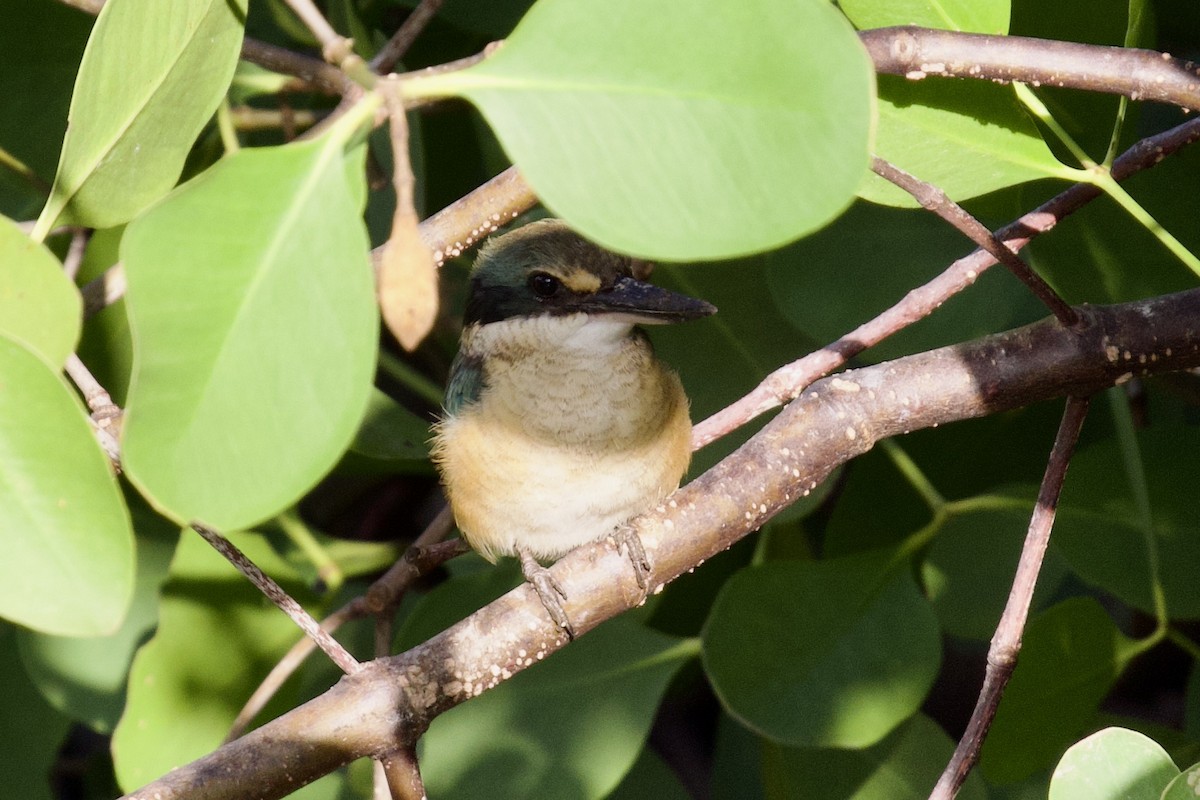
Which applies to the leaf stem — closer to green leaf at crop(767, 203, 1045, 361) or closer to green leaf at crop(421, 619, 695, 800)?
green leaf at crop(421, 619, 695, 800)

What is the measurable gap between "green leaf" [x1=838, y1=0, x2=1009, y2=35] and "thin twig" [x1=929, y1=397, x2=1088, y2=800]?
0.41 m

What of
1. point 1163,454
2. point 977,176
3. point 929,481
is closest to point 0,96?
point 977,176

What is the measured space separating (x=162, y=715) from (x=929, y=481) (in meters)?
1.19

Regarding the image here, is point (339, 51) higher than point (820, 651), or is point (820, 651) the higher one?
point (339, 51)

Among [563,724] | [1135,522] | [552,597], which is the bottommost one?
[563,724]

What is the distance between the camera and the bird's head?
1720mm

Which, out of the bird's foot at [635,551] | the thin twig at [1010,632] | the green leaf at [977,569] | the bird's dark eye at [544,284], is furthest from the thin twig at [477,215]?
the green leaf at [977,569]

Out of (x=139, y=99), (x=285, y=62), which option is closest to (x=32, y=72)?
(x=285, y=62)

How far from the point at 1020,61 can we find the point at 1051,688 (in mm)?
817

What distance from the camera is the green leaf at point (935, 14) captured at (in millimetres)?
1094

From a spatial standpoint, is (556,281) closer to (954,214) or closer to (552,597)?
(552,597)

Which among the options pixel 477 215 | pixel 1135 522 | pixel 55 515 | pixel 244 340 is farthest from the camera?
pixel 1135 522

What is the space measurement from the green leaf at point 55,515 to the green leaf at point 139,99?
0.91 feet

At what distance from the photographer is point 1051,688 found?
149 cm
